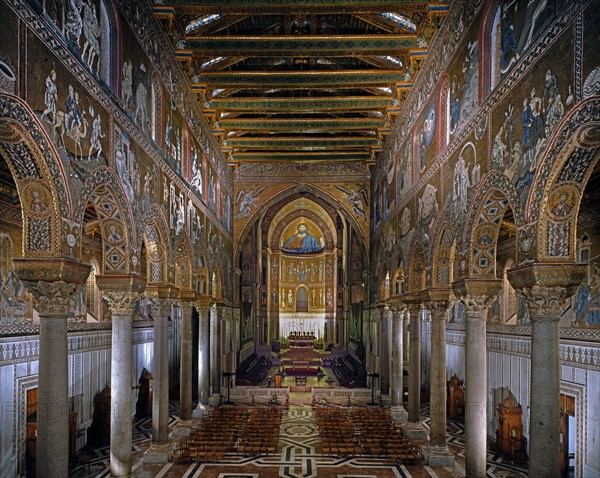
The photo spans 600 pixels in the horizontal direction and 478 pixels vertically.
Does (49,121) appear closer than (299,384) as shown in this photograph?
Yes

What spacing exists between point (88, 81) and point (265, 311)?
40.0 metres

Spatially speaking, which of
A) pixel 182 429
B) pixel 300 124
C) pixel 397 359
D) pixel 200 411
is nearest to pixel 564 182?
pixel 397 359

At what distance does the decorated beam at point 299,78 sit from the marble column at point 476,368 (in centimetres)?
999

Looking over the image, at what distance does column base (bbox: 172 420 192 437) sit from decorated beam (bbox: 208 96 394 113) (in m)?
14.0

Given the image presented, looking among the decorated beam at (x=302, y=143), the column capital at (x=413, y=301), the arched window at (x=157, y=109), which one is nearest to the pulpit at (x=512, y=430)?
the column capital at (x=413, y=301)

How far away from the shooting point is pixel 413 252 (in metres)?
19.9

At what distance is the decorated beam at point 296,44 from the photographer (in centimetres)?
1745

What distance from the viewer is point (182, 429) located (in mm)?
22141

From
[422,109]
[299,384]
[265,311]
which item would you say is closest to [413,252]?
[422,109]

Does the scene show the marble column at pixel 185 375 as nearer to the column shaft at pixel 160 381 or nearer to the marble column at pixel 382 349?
the column shaft at pixel 160 381

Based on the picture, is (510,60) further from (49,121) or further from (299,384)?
(299,384)

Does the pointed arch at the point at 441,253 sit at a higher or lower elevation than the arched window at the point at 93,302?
higher

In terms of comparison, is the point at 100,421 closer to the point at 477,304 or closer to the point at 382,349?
the point at 382,349

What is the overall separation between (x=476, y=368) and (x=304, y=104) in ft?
47.2
